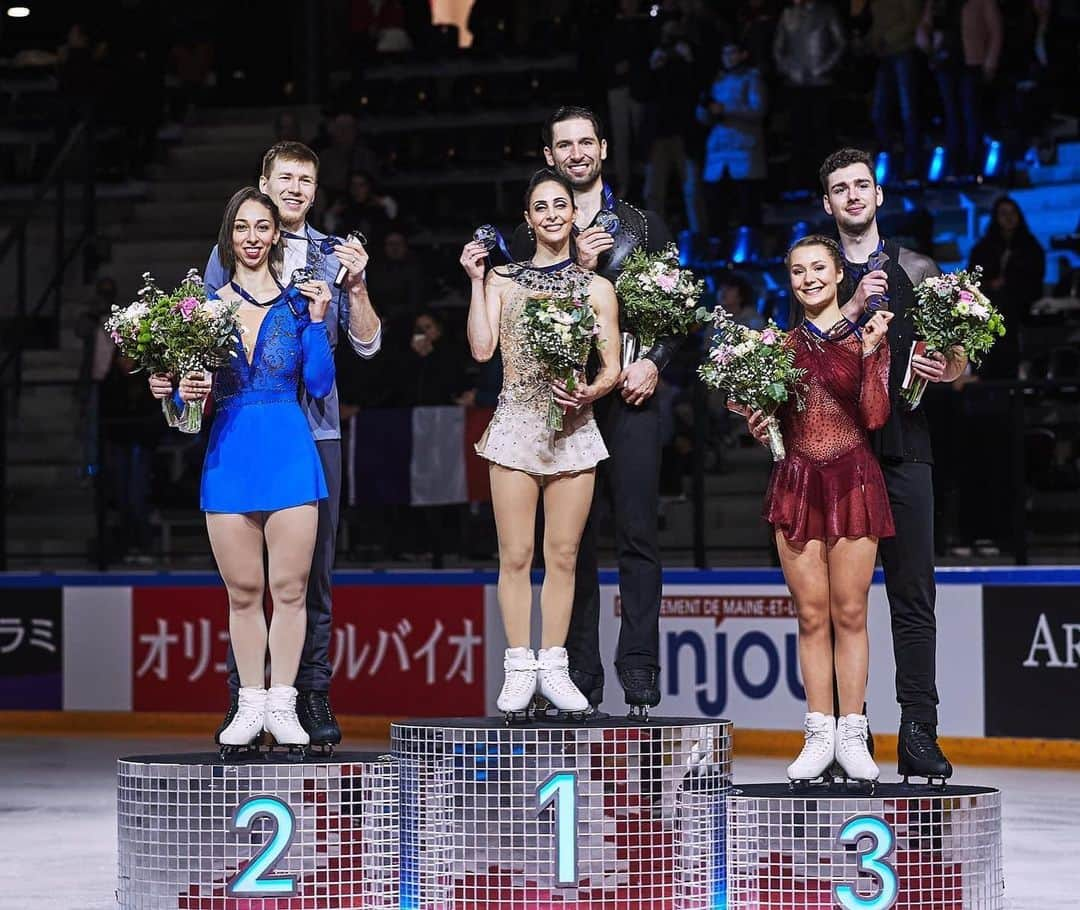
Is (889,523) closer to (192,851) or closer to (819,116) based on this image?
(192,851)

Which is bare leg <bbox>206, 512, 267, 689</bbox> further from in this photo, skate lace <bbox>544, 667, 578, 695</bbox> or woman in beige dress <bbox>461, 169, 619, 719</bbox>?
skate lace <bbox>544, 667, 578, 695</bbox>

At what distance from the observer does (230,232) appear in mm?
6203

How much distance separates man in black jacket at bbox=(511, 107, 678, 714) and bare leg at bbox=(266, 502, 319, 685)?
89 centimetres

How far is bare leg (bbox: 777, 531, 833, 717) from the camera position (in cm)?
609

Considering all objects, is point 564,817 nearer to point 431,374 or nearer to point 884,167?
point 431,374

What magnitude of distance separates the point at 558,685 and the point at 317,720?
757 millimetres

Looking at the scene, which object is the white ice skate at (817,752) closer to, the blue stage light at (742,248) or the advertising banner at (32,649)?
the advertising banner at (32,649)

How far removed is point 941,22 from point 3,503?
7.20 m

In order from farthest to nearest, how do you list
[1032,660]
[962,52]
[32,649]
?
[962,52] < [32,649] < [1032,660]

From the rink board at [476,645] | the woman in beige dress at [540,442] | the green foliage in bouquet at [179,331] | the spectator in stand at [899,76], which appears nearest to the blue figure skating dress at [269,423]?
the green foliage in bouquet at [179,331]

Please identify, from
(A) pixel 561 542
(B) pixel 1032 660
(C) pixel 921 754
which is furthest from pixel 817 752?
(B) pixel 1032 660

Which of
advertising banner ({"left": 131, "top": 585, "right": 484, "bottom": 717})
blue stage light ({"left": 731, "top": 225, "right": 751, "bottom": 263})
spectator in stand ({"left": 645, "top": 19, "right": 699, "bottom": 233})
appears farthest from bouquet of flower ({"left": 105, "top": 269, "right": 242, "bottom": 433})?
spectator in stand ({"left": 645, "top": 19, "right": 699, "bottom": 233})

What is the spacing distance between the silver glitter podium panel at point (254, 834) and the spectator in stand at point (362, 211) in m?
8.64

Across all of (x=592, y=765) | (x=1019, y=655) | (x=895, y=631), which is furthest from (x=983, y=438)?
(x=592, y=765)
